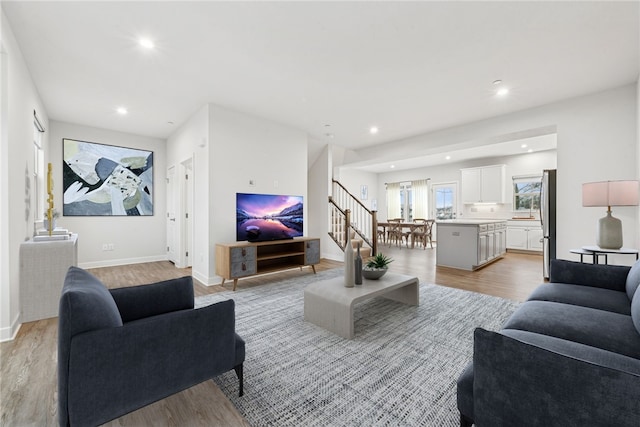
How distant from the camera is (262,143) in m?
4.77

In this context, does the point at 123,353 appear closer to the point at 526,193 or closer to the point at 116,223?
the point at 116,223

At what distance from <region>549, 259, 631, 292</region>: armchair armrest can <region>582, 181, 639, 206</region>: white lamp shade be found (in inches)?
53.1

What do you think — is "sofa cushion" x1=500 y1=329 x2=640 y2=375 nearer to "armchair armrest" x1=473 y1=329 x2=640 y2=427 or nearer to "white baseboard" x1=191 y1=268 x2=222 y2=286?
"armchair armrest" x1=473 y1=329 x2=640 y2=427

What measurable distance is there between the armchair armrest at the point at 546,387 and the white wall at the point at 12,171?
3605mm

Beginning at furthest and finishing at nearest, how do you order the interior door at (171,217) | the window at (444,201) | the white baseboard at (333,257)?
the window at (444,201) → the white baseboard at (333,257) → the interior door at (171,217)

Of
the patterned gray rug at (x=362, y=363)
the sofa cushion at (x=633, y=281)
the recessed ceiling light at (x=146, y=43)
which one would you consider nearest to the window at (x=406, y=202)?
the patterned gray rug at (x=362, y=363)

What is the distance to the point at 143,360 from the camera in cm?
122

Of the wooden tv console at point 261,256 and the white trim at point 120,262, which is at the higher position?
the wooden tv console at point 261,256

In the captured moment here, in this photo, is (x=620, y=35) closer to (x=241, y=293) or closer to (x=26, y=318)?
(x=241, y=293)

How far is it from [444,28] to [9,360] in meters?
4.39

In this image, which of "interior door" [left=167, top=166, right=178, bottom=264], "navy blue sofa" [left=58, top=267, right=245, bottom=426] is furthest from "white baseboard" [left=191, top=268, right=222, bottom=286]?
"navy blue sofa" [left=58, top=267, right=245, bottom=426]

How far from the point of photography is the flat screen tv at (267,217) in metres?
4.34

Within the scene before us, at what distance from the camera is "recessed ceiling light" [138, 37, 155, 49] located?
2576 mm

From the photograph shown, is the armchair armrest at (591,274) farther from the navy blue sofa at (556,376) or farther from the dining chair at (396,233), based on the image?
the dining chair at (396,233)
